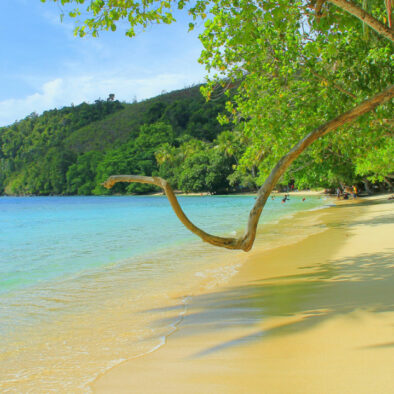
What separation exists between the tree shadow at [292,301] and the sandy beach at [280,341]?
0.5 inches

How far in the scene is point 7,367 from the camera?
13.0 feet

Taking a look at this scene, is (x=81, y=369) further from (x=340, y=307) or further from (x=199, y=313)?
(x=340, y=307)

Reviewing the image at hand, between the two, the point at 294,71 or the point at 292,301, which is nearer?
the point at 292,301

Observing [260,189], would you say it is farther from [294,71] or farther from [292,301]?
[294,71]

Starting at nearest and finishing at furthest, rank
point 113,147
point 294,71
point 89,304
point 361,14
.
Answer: point 361,14 → point 89,304 → point 294,71 → point 113,147

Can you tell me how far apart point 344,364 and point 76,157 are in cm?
13635

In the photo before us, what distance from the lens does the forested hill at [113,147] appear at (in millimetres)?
89438

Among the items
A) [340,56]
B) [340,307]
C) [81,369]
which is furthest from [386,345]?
[340,56]

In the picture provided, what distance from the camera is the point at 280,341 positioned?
3.91m

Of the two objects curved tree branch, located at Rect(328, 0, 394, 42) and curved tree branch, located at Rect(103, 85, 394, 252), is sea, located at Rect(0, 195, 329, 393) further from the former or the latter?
curved tree branch, located at Rect(328, 0, 394, 42)

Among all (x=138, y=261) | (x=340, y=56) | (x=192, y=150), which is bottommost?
(x=138, y=261)

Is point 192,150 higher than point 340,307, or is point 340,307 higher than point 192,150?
point 192,150

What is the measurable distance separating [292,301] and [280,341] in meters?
1.58

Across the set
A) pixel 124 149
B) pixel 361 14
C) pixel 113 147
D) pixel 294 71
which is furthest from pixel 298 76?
pixel 113 147
